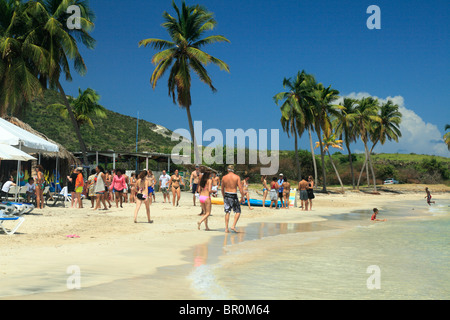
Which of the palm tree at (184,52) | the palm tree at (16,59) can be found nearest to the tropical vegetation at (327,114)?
the palm tree at (184,52)

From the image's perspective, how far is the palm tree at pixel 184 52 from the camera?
26344 millimetres

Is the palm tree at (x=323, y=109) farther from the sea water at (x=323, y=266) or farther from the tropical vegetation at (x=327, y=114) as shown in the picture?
the sea water at (x=323, y=266)

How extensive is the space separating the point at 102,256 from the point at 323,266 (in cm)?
388

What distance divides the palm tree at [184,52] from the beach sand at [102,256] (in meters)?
14.4

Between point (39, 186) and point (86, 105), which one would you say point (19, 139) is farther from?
point (86, 105)

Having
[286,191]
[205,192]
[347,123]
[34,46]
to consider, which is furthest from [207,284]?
[347,123]

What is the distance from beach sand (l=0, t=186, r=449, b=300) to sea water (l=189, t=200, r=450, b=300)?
54 cm

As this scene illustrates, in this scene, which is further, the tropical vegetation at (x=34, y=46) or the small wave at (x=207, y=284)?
the tropical vegetation at (x=34, y=46)

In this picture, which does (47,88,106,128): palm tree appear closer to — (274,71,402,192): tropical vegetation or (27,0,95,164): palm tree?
(27,0,95,164): palm tree

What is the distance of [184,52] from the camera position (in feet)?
87.8

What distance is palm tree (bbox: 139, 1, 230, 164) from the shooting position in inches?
1037

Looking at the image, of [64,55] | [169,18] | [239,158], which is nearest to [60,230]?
[64,55]

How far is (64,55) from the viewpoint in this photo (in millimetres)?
25000
